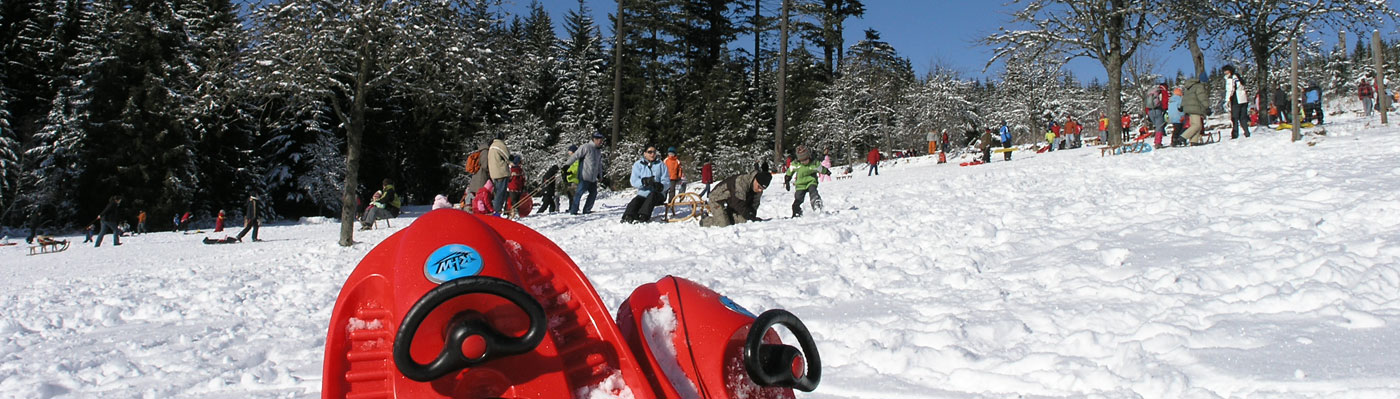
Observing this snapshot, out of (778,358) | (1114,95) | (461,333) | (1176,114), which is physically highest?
(1114,95)

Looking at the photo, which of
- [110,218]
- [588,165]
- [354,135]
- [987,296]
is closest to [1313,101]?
[588,165]

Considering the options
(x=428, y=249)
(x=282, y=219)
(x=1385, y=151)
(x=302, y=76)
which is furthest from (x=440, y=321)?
(x=282, y=219)

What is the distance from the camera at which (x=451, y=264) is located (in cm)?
220

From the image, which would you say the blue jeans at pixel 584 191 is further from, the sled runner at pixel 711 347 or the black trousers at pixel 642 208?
the sled runner at pixel 711 347

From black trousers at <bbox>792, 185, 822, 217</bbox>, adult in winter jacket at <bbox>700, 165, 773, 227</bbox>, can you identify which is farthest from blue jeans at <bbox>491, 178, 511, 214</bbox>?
black trousers at <bbox>792, 185, 822, 217</bbox>

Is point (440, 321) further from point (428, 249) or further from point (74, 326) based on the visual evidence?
point (74, 326)

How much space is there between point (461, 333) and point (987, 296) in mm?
4056

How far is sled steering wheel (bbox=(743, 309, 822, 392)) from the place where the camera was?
2059 mm

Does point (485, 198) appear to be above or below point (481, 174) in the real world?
below

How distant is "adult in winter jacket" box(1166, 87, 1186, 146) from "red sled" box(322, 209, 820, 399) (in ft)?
57.2

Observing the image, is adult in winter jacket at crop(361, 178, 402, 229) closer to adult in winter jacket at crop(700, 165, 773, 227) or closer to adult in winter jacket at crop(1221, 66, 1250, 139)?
adult in winter jacket at crop(700, 165, 773, 227)

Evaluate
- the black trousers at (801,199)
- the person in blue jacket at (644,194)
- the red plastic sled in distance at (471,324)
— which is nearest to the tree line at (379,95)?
the person in blue jacket at (644,194)

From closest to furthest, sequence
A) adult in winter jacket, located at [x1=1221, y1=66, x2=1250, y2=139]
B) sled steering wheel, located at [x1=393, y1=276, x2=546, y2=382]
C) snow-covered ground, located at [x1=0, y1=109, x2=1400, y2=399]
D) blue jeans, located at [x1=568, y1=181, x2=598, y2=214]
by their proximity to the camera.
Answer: sled steering wheel, located at [x1=393, y1=276, x2=546, y2=382] → snow-covered ground, located at [x1=0, y1=109, x2=1400, y2=399] → blue jeans, located at [x1=568, y1=181, x2=598, y2=214] → adult in winter jacket, located at [x1=1221, y1=66, x2=1250, y2=139]

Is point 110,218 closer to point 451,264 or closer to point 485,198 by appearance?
point 485,198
